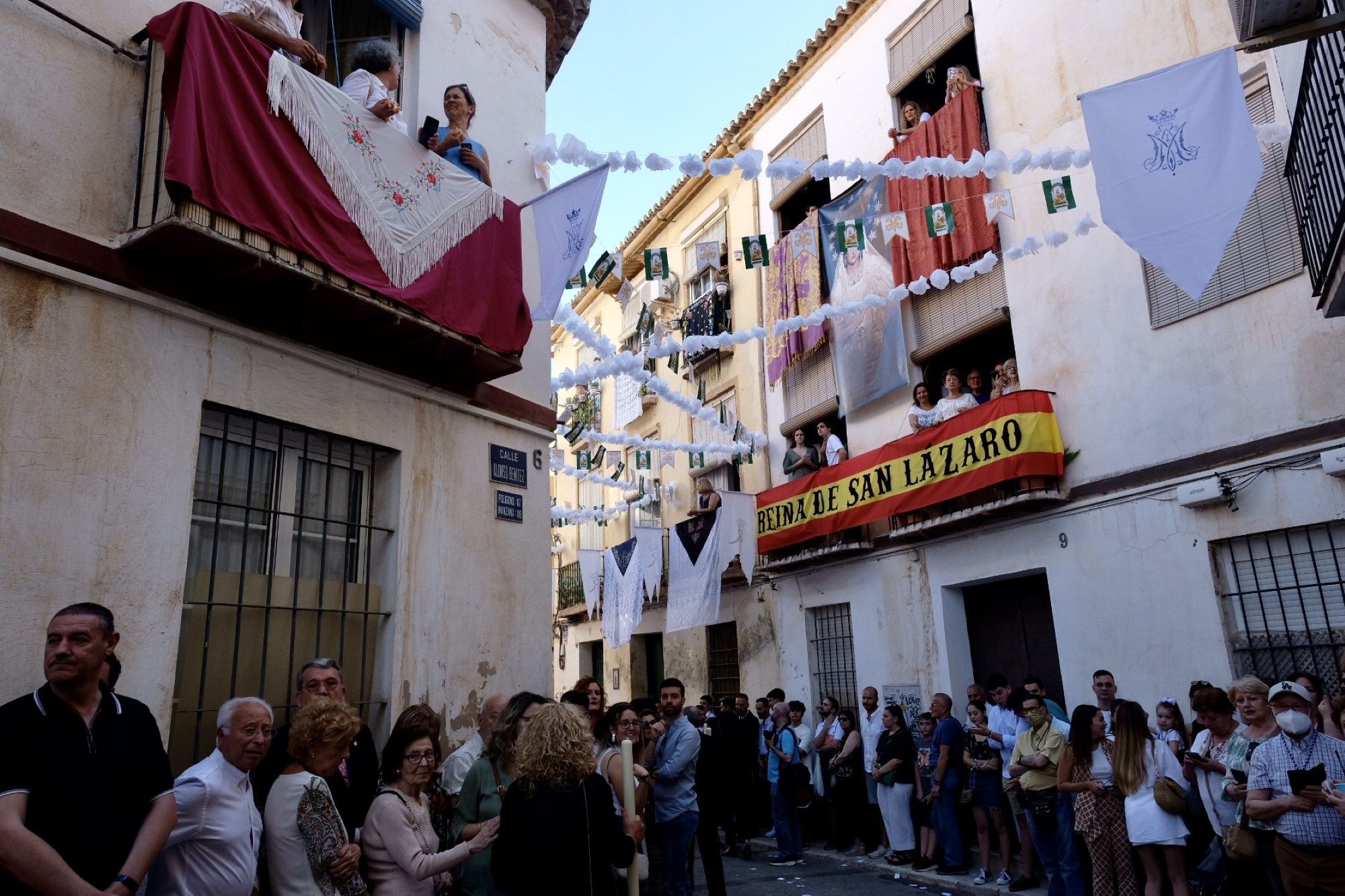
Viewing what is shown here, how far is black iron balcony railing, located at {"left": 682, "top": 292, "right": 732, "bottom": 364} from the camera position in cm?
1773

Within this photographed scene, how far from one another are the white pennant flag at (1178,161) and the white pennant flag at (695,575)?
903 centimetres

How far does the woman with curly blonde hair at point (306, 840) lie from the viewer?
11.7 feet

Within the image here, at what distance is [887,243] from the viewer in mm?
13375

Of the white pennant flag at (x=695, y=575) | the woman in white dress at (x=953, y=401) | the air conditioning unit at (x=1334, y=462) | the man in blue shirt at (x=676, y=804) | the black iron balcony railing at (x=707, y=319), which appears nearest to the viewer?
the man in blue shirt at (x=676, y=804)

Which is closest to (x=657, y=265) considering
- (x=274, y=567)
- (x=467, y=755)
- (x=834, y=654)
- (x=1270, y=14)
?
(x=274, y=567)

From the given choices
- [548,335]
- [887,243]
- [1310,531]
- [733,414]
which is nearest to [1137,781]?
[1310,531]

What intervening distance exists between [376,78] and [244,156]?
156 centimetres

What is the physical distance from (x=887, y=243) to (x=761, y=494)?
4.40 metres

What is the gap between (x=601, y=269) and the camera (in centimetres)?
962

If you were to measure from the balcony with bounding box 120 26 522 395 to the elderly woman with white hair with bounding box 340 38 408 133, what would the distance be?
37.7 inches

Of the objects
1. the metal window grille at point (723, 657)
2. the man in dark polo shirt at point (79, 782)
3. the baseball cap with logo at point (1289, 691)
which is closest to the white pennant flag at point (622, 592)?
the metal window grille at point (723, 657)

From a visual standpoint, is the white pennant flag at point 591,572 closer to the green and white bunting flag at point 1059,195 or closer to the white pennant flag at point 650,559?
the white pennant flag at point 650,559

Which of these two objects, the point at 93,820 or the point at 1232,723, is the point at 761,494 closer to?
the point at 1232,723

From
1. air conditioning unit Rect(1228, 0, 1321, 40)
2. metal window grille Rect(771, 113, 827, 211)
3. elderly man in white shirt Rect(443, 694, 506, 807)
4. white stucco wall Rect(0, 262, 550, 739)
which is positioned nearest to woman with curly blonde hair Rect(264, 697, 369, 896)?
elderly man in white shirt Rect(443, 694, 506, 807)
